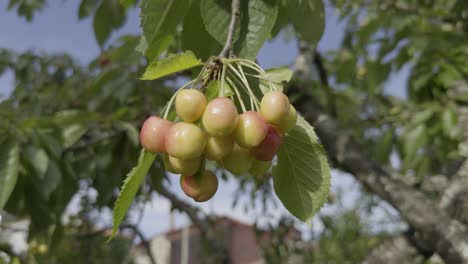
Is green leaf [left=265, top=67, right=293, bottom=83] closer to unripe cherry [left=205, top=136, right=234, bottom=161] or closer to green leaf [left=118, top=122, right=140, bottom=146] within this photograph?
unripe cherry [left=205, top=136, right=234, bottom=161]

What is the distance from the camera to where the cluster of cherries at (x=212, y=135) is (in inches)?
26.2

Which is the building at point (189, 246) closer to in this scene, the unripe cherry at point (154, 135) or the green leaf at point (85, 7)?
the green leaf at point (85, 7)

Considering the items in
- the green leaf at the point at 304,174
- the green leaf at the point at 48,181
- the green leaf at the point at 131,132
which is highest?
the green leaf at the point at 304,174

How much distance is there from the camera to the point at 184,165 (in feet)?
2.35

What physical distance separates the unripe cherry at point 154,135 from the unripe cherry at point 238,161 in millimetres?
98

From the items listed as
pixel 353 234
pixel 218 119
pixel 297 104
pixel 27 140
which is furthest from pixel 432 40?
pixel 353 234

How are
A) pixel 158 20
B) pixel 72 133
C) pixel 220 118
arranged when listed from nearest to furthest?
pixel 220 118 → pixel 158 20 → pixel 72 133

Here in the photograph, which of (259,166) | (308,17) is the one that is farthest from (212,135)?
(308,17)

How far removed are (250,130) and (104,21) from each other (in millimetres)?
1507

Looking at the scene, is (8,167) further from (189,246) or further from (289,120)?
(189,246)

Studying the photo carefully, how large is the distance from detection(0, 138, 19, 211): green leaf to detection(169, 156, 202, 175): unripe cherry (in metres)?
0.80

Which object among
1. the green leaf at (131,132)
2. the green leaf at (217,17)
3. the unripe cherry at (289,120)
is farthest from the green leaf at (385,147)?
the unripe cherry at (289,120)

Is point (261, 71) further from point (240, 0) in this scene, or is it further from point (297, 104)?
point (297, 104)

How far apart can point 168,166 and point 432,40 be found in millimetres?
2029
